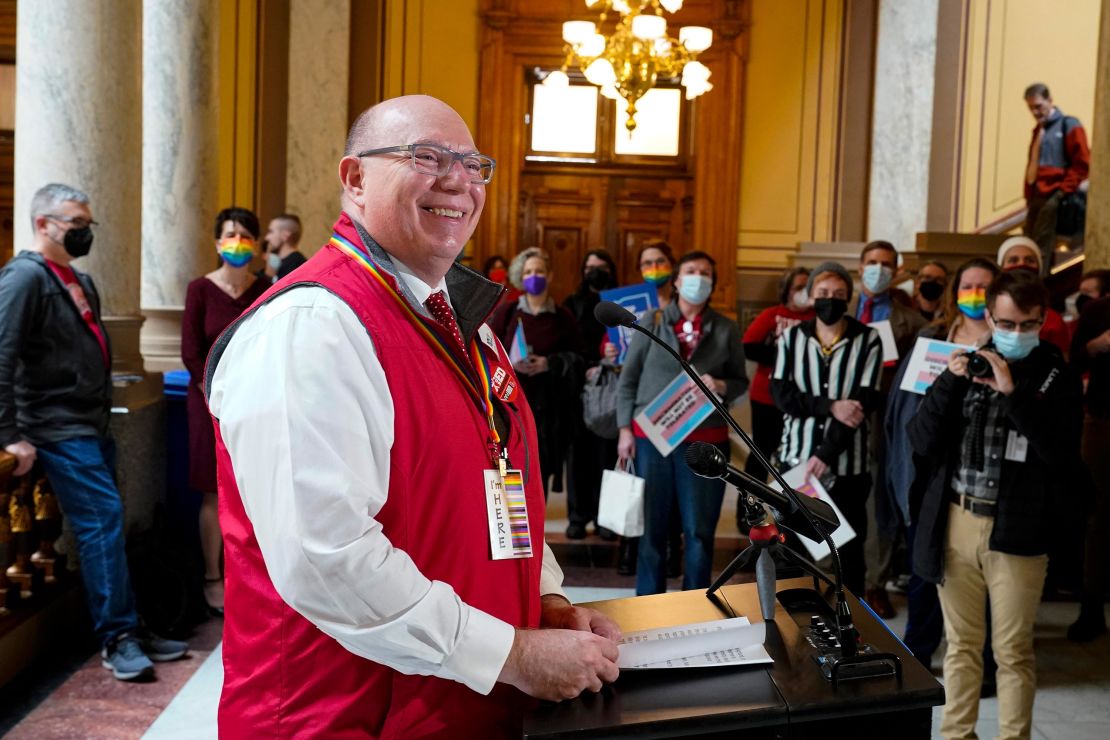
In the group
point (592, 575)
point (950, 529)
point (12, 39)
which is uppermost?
point (12, 39)

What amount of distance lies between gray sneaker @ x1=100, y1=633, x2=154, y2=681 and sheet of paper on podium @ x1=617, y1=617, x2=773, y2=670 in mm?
2808

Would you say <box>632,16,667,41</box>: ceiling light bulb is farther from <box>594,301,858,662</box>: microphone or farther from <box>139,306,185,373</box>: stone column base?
<box>594,301,858,662</box>: microphone

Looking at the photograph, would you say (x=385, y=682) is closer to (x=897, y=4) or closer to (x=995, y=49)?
(x=897, y=4)

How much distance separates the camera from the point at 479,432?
1.56 meters

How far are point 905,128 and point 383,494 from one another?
959 cm

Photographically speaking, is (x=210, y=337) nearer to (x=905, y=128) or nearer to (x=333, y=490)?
(x=333, y=490)

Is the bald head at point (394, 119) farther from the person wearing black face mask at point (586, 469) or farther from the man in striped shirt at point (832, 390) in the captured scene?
the person wearing black face mask at point (586, 469)

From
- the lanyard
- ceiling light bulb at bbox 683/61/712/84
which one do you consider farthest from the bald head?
ceiling light bulb at bbox 683/61/712/84

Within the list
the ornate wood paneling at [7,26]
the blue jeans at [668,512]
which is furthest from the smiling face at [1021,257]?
the ornate wood paneling at [7,26]

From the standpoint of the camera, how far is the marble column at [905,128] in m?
9.92

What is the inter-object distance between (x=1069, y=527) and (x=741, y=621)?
1.97m

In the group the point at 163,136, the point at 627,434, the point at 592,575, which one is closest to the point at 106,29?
the point at 163,136

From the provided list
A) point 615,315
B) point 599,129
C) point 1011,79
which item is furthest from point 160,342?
point 1011,79

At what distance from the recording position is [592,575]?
5.50 m
